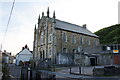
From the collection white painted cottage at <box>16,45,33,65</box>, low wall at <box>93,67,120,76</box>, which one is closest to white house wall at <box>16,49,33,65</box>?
white painted cottage at <box>16,45,33,65</box>

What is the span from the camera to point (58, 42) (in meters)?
35.9

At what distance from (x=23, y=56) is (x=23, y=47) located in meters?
5.67

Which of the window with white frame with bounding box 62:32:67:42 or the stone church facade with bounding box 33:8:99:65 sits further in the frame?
the window with white frame with bounding box 62:32:67:42

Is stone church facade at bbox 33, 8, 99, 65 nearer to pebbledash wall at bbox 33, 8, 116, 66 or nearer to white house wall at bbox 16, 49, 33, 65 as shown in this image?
pebbledash wall at bbox 33, 8, 116, 66

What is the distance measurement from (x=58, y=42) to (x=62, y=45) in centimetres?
170

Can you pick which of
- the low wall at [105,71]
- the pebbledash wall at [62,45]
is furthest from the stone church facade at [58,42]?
the low wall at [105,71]

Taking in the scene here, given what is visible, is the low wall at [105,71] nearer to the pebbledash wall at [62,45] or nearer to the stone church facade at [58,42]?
the pebbledash wall at [62,45]

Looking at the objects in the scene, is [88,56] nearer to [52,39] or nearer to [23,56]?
[52,39]

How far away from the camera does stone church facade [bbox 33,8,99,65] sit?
1322 inches

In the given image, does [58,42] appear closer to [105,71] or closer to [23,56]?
[105,71]

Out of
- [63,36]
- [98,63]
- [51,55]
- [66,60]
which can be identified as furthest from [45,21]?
[98,63]

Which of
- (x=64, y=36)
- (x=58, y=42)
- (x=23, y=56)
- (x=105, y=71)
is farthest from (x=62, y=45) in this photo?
(x=23, y=56)

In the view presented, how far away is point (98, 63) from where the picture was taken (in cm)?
3544

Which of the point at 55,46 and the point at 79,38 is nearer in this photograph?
the point at 55,46
